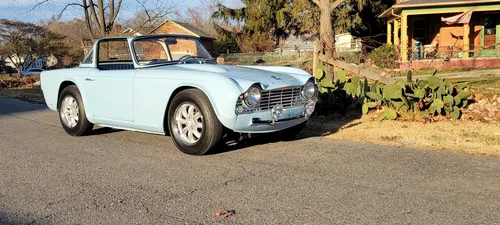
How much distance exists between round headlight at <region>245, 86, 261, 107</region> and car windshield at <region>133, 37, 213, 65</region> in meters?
1.77

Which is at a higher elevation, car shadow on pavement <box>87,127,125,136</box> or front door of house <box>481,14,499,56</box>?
front door of house <box>481,14,499,56</box>

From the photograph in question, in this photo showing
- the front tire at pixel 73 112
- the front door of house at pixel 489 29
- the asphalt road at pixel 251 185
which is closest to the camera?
the asphalt road at pixel 251 185

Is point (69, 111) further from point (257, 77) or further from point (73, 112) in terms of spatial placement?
point (257, 77)

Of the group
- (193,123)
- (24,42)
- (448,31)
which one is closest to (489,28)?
(448,31)

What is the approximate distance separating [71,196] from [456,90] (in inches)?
235

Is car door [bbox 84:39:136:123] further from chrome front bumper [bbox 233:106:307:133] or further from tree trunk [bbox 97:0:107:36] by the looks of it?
tree trunk [bbox 97:0:107:36]

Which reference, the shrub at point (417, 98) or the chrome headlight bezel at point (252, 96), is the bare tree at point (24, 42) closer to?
the shrub at point (417, 98)

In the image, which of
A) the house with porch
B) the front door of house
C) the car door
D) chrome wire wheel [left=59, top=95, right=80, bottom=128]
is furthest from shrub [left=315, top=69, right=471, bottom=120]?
the front door of house

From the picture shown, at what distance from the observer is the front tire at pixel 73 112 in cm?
690

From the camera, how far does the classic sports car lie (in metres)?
5.21

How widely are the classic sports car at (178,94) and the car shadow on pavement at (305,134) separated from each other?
0.84 feet

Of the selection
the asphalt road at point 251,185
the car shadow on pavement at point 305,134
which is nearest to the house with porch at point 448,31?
the car shadow on pavement at point 305,134

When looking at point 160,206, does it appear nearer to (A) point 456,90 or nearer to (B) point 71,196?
(B) point 71,196

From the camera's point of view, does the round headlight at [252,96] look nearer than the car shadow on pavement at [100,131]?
Yes
